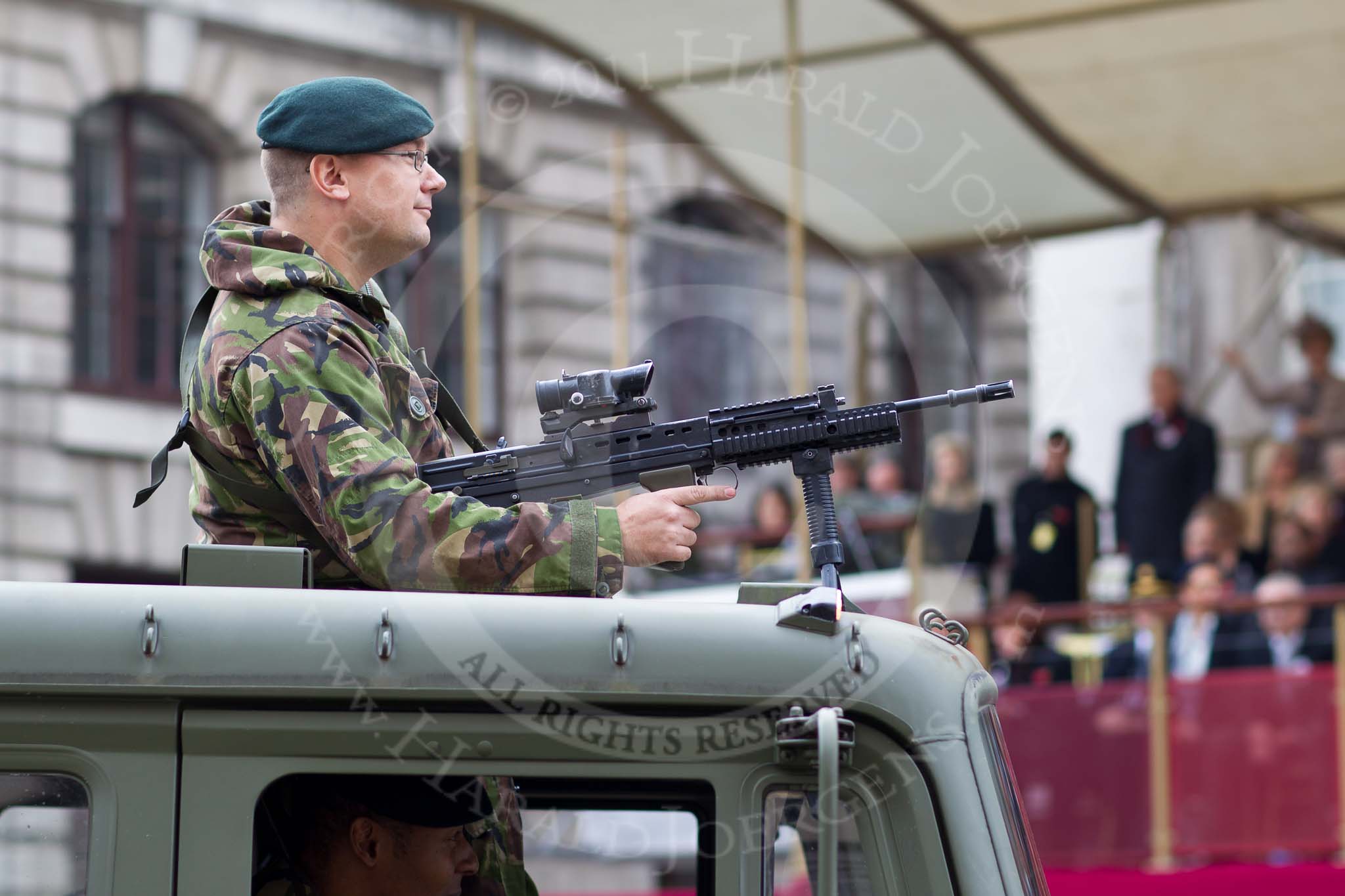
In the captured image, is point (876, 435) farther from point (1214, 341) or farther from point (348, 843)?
point (1214, 341)

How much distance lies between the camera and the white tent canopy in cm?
986

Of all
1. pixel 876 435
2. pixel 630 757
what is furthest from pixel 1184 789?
pixel 630 757

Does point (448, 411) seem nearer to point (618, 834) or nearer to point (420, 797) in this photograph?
point (618, 834)

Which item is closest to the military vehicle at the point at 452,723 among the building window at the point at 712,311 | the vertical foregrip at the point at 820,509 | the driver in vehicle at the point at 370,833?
the driver in vehicle at the point at 370,833

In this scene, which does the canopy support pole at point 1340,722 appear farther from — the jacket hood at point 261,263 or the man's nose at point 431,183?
the jacket hood at point 261,263

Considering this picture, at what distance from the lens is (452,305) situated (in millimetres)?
19297

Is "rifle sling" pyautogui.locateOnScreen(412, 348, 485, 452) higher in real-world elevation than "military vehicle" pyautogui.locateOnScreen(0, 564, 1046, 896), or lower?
higher

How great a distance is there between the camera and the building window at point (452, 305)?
59.7 feet

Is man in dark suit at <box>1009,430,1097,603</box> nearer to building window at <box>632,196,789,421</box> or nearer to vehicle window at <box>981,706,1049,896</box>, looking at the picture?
building window at <box>632,196,789,421</box>

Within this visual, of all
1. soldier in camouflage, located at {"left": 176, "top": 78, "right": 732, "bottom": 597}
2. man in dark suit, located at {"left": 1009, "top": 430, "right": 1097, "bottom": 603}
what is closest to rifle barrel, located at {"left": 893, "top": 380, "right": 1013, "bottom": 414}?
soldier in camouflage, located at {"left": 176, "top": 78, "right": 732, "bottom": 597}

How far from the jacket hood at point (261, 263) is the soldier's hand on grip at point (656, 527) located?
64 centimetres

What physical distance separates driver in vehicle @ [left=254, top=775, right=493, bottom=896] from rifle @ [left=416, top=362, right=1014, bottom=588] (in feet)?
1.89

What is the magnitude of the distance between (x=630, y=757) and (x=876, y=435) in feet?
2.75

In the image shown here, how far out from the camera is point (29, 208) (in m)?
17.5
